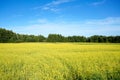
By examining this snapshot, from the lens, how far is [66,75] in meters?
7.74

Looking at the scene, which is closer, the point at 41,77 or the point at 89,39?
the point at 41,77

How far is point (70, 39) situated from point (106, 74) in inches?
3411

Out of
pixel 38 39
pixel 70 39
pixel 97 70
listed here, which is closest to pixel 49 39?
pixel 38 39

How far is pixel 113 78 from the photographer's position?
754 centimetres

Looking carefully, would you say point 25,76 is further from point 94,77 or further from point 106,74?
point 106,74

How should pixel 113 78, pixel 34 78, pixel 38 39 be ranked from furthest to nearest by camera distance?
pixel 38 39
pixel 113 78
pixel 34 78

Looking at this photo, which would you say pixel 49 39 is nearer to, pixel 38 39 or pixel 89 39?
pixel 38 39

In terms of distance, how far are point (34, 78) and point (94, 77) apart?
2.51m

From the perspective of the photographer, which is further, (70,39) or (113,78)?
(70,39)

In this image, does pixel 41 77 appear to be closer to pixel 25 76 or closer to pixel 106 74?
pixel 25 76

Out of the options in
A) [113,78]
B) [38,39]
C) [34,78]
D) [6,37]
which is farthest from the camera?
[38,39]

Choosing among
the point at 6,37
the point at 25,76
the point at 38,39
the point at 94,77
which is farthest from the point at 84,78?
the point at 38,39

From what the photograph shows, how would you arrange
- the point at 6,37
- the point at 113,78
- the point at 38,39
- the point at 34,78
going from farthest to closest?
1. the point at 38,39
2. the point at 6,37
3. the point at 113,78
4. the point at 34,78

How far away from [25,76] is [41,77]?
0.79 m
